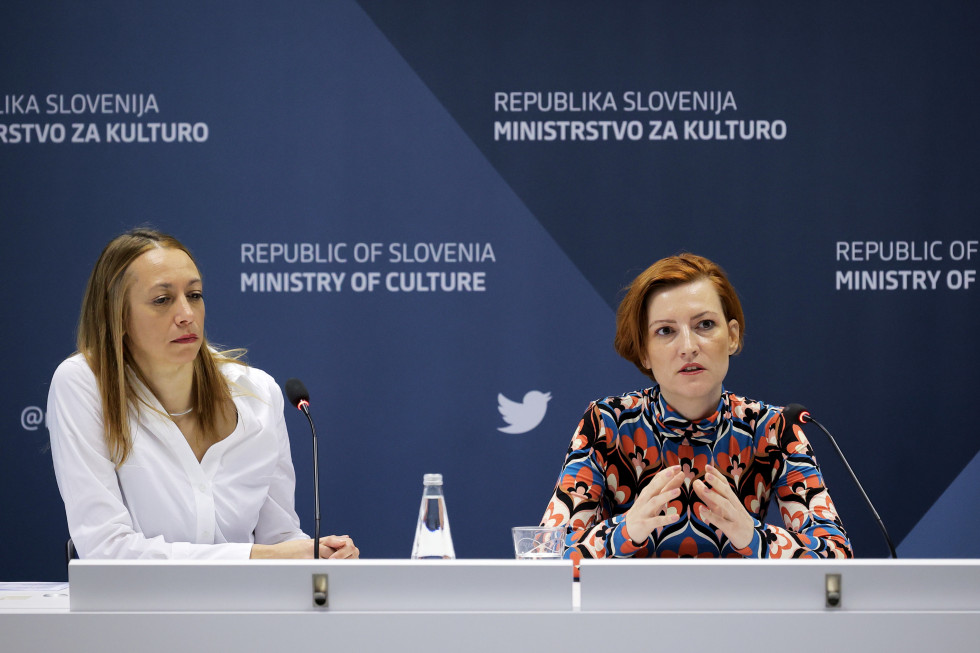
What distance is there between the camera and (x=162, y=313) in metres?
2.01

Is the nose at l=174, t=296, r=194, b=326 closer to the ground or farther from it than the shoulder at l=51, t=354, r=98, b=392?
farther from it

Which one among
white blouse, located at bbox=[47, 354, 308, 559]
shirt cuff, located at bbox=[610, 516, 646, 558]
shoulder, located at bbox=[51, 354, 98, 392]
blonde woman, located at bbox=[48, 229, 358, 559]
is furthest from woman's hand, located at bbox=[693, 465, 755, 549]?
shoulder, located at bbox=[51, 354, 98, 392]

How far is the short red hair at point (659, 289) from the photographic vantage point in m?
1.96

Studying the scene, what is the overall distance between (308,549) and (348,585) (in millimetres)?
722

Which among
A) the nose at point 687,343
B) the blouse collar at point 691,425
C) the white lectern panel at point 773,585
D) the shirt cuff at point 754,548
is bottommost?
the shirt cuff at point 754,548

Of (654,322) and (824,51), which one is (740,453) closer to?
(654,322)

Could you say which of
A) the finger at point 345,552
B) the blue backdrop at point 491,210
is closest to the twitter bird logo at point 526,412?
the blue backdrop at point 491,210

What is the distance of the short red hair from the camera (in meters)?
1.96

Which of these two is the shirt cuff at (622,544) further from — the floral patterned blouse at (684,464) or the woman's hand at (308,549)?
the woman's hand at (308,549)

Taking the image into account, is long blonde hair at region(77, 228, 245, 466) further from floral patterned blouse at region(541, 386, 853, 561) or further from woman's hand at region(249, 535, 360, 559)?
floral patterned blouse at region(541, 386, 853, 561)

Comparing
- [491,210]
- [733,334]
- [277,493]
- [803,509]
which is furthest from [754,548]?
[491,210]

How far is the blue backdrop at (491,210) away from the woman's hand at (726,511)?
1.62 meters

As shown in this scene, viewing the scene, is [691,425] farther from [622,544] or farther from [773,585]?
[773,585]

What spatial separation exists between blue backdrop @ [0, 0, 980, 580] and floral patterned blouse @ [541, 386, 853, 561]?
1240 millimetres
